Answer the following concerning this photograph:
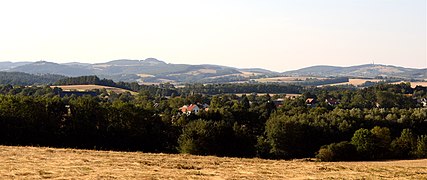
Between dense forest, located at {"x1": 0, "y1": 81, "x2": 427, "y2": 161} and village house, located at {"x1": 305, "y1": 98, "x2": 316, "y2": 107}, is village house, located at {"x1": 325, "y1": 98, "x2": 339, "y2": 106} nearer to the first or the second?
village house, located at {"x1": 305, "y1": 98, "x2": 316, "y2": 107}

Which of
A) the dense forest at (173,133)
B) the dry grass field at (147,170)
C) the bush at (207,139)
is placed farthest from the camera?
the bush at (207,139)

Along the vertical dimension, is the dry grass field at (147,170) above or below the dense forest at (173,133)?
above

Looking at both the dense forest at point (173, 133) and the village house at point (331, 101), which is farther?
the village house at point (331, 101)

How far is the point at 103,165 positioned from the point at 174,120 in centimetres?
4389

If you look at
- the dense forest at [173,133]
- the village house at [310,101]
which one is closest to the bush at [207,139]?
the dense forest at [173,133]

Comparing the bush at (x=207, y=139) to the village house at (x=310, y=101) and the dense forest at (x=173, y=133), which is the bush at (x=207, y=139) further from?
the village house at (x=310, y=101)

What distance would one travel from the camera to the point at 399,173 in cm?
2697

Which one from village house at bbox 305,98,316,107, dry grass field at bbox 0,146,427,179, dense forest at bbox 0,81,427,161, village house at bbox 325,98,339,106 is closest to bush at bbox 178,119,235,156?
dense forest at bbox 0,81,427,161

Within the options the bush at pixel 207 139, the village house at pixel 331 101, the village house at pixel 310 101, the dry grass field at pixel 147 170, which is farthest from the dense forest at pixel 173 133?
the village house at pixel 331 101

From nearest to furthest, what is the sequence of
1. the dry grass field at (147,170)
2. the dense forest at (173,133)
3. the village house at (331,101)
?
the dry grass field at (147,170) → the dense forest at (173,133) → the village house at (331,101)

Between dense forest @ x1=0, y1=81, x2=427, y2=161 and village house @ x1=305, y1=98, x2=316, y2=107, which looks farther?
village house @ x1=305, y1=98, x2=316, y2=107

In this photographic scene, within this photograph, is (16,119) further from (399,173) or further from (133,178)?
(399,173)

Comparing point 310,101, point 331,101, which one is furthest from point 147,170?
point 331,101

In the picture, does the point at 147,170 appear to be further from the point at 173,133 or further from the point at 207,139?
the point at 173,133
